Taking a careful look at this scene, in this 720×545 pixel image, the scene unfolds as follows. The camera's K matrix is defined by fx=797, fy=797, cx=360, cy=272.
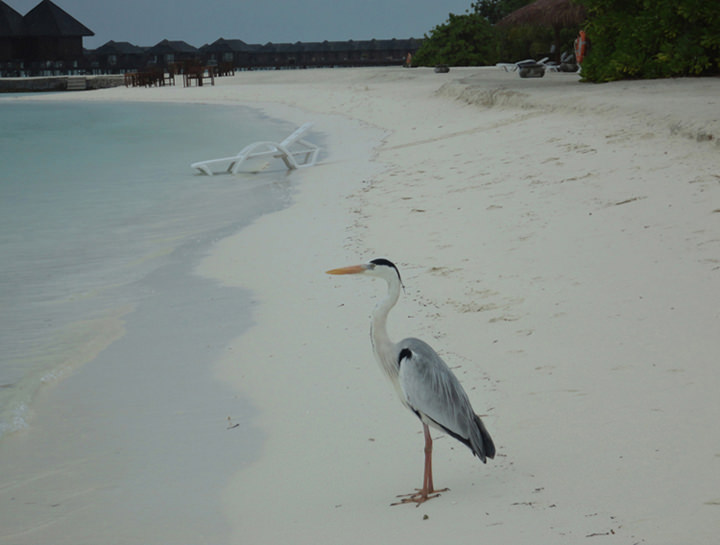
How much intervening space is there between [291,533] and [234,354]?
2.32 m

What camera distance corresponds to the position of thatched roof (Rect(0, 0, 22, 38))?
5966 centimetres

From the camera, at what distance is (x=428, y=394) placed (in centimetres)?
322

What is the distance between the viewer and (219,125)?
26.7 m

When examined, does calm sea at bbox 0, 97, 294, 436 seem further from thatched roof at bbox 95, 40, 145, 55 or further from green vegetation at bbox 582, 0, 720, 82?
thatched roof at bbox 95, 40, 145, 55

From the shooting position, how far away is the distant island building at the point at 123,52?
61344 millimetres

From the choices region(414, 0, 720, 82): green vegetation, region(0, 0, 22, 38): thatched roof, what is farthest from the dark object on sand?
region(0, 0, 22, 38): thatched roof

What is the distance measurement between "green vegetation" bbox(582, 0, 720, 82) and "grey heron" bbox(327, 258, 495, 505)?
46.5ft

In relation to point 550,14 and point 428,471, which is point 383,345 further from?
point 550,14

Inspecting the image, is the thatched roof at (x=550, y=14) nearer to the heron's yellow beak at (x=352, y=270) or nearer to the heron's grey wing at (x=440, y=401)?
the heron's yellow beak at (x=352, y=270)

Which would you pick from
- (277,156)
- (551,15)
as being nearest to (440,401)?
(277,156)

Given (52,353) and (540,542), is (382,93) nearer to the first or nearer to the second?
(52,353)

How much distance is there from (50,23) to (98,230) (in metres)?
57.3

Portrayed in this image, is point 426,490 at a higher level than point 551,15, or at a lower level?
lower

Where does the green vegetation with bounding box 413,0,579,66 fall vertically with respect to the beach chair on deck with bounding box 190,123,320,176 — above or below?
above
